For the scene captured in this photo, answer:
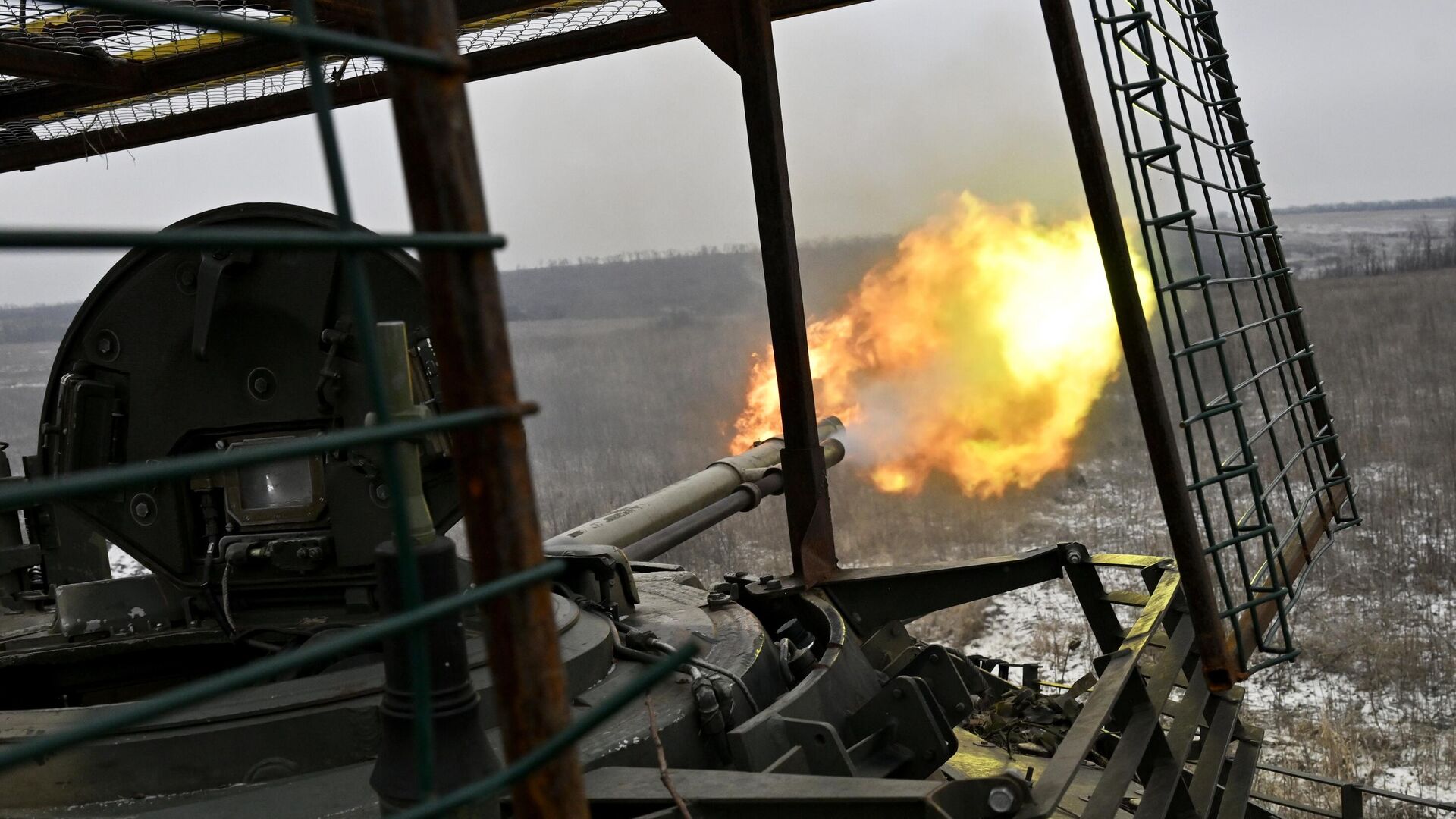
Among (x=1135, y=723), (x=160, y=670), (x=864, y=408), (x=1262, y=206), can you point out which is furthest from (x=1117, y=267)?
(x=864, y=408)

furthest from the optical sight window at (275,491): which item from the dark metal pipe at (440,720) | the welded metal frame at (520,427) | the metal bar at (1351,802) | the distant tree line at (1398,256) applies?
the distant tree line at (1398,256)

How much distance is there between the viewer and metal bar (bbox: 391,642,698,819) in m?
1.38

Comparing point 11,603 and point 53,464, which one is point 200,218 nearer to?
point 53,464

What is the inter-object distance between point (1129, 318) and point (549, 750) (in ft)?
11.9

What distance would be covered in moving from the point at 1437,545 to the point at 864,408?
7.75 meters

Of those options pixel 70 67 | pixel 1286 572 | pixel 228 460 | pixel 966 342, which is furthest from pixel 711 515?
pixel 966 342

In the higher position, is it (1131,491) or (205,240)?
(205,240)

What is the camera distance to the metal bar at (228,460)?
104 cm

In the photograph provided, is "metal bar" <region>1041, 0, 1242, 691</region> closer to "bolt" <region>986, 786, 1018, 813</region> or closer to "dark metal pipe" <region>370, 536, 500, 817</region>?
"bolt" <region>986, 786, 1018, 813</region>

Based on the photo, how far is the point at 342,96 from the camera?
7.91 m

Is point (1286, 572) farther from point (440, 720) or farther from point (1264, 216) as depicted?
point (440, 720)

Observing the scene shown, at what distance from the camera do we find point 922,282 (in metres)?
14.7

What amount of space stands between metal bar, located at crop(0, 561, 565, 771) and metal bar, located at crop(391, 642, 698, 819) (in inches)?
6.8

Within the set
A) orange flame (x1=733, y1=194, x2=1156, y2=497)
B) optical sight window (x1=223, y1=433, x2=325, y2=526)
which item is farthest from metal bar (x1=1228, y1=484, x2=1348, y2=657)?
orange flame (x1=733, y1=194, x2=1156, y2=497)
